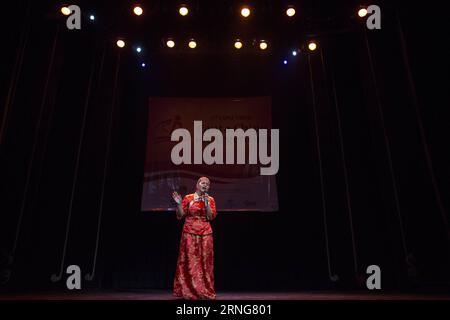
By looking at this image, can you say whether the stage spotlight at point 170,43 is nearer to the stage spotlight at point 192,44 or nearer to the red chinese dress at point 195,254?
the stage spotlight at point 192,44

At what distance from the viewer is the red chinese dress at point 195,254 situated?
498 centimetres

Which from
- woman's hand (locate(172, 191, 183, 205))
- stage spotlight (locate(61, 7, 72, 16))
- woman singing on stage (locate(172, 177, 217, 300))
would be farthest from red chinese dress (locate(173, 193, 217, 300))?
stage spotlight (locate(61, 7, 72, 16))

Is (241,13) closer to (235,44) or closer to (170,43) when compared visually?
(235,44)

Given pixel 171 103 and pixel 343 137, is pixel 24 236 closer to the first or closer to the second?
pixel 171 103

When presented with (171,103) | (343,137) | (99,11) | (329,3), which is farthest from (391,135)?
(99,11)

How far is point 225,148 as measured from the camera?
20.5ft

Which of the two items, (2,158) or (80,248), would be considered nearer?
(2,158)

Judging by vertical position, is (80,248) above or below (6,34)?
below

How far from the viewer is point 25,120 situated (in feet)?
18.3

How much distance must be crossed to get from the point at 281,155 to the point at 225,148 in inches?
28.6

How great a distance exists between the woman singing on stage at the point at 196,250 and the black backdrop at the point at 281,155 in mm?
1181

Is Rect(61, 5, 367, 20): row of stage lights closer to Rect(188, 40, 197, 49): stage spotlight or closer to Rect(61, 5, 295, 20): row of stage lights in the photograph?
Rect(61, 5, 295, 20): row of stage lights
